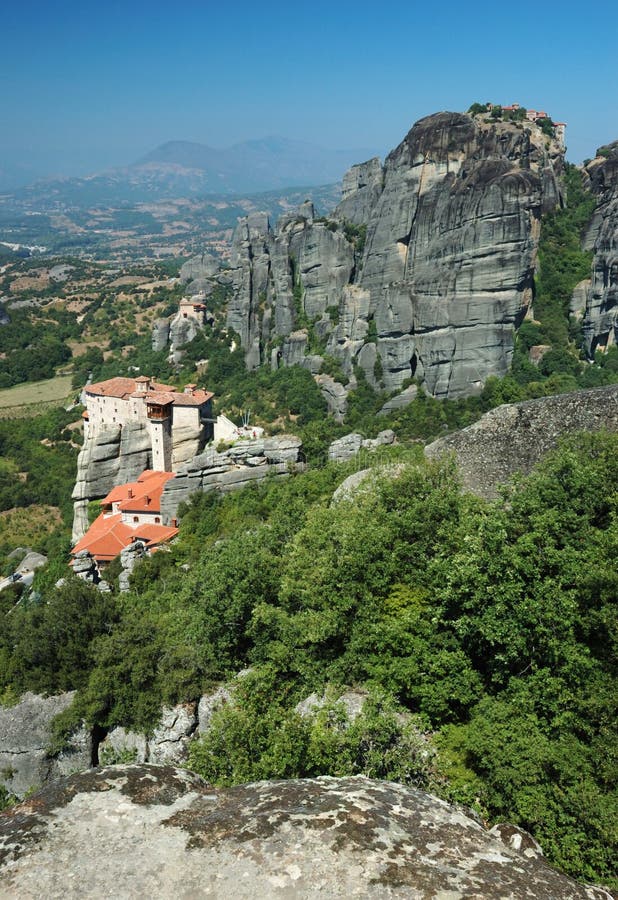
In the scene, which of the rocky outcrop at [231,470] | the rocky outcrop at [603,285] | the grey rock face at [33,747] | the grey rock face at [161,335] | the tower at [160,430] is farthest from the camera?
the grey rock face at [161,335]

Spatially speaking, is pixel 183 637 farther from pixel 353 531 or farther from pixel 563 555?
pixel 563 555

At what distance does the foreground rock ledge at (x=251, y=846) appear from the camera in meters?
4.93

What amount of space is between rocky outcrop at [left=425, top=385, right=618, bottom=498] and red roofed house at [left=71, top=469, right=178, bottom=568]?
18.4 metres

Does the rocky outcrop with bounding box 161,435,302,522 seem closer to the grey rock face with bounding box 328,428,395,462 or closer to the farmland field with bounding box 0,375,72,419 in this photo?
the grey rock face with bounding box 328,428,395,462

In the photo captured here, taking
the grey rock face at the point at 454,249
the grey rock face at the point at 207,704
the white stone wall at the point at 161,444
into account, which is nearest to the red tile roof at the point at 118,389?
the white stone wall at the point at 161,444

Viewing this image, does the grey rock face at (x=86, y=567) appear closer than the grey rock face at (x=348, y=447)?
Yes

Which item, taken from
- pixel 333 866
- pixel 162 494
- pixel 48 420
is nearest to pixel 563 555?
pixel 333 866

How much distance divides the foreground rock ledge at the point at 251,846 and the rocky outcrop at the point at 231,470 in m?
28.3

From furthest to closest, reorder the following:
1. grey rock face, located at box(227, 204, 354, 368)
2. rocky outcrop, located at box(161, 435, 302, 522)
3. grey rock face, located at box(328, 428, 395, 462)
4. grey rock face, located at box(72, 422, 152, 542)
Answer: grey rock face, located at box(227, 204, 354, 368) → grey rock face, located at box(72, 422, 152, 542) → grey rock face, located at box(328, 428, 395, 462) → rocky outcrop, located at box(161, 435, 302, 522)

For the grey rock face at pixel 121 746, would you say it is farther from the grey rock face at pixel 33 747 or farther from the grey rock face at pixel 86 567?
the grey rock face at pixel 86 567

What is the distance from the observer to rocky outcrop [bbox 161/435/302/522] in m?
34.5

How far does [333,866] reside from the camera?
16.7ft

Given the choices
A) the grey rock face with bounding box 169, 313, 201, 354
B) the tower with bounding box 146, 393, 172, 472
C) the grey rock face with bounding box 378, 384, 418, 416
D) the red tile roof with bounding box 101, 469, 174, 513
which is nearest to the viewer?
the red tile roof with bounding box 101, 469, 174, 513

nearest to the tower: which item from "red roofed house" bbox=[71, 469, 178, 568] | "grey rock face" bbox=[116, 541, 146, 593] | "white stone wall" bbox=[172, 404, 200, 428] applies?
"white stone wall" bbox=[172, 404, 200, 428]
